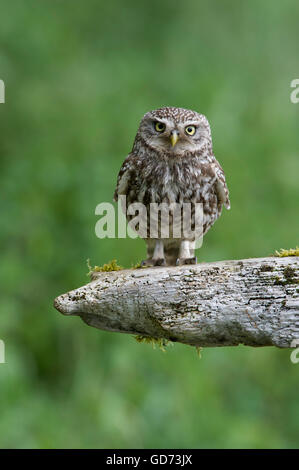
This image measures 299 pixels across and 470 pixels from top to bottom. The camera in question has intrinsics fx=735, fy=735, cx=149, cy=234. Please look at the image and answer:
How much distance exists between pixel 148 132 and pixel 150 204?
1.45 ft

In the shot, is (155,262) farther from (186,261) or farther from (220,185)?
(220,185)

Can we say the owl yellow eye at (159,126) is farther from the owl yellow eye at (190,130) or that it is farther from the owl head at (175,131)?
the owl yellow eye at (190,130)

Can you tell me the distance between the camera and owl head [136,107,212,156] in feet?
14.1

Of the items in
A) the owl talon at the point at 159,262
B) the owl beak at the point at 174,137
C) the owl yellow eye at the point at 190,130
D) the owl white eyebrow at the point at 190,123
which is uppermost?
the owl white eyebrow at the point at 190,123

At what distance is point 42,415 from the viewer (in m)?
6.91

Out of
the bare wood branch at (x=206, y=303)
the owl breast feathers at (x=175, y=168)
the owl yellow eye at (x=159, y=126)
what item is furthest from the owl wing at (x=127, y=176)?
the bare wood branch at (x=206, y=303)

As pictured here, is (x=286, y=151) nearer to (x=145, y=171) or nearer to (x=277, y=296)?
(x=145, y=171)

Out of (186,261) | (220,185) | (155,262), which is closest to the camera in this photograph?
(186,261)

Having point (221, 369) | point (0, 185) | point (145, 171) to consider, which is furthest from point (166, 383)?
point (145, 171)

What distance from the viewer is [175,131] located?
428 centimetres

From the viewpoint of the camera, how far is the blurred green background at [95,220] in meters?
7.06

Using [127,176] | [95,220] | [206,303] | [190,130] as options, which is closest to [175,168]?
[190,130]

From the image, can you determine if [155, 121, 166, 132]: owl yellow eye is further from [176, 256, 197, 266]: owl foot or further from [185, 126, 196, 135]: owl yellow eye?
[176, 256, 197, 266]: owl foot

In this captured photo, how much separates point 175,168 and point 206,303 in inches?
45.5
